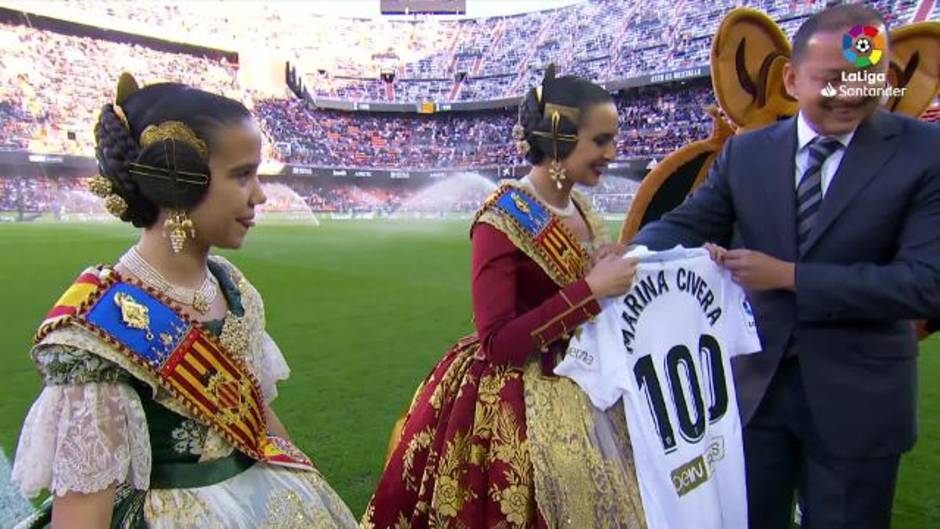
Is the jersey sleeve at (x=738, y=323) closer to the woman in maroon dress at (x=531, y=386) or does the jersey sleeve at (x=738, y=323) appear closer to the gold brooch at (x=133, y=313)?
the woman in maroon dress at (x=531, y=386)

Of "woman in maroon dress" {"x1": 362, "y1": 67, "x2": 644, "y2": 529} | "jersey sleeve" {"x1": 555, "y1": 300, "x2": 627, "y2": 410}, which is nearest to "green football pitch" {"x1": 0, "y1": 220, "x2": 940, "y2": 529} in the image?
"woman in maroon dress" {"x1": 362, "y1": 67, "x2": 644, "y2": 529}

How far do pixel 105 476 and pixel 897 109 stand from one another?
2.86m

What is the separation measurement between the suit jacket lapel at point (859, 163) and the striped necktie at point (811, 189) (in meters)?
0.05

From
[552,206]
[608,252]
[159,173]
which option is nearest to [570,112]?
[552,206]

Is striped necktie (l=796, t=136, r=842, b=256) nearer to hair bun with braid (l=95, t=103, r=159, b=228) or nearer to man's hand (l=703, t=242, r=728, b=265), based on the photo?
man's hand (l=703, t=242, r=728, b=265)

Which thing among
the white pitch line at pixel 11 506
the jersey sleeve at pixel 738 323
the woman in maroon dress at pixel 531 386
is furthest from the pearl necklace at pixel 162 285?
the white pitch line at pixel 11 506

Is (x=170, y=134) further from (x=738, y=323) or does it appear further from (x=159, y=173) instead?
(x=738, y=323)

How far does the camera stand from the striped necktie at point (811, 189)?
2.06 m

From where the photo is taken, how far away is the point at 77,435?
1.39 m

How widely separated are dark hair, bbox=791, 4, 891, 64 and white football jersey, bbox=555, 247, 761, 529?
0.66 m

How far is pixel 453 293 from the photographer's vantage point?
10.5 meters

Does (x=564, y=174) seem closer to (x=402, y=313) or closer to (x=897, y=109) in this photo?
(x=897, y=109)

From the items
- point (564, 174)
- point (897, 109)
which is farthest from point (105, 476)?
point (897, 109)

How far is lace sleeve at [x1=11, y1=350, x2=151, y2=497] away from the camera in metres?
1.38
